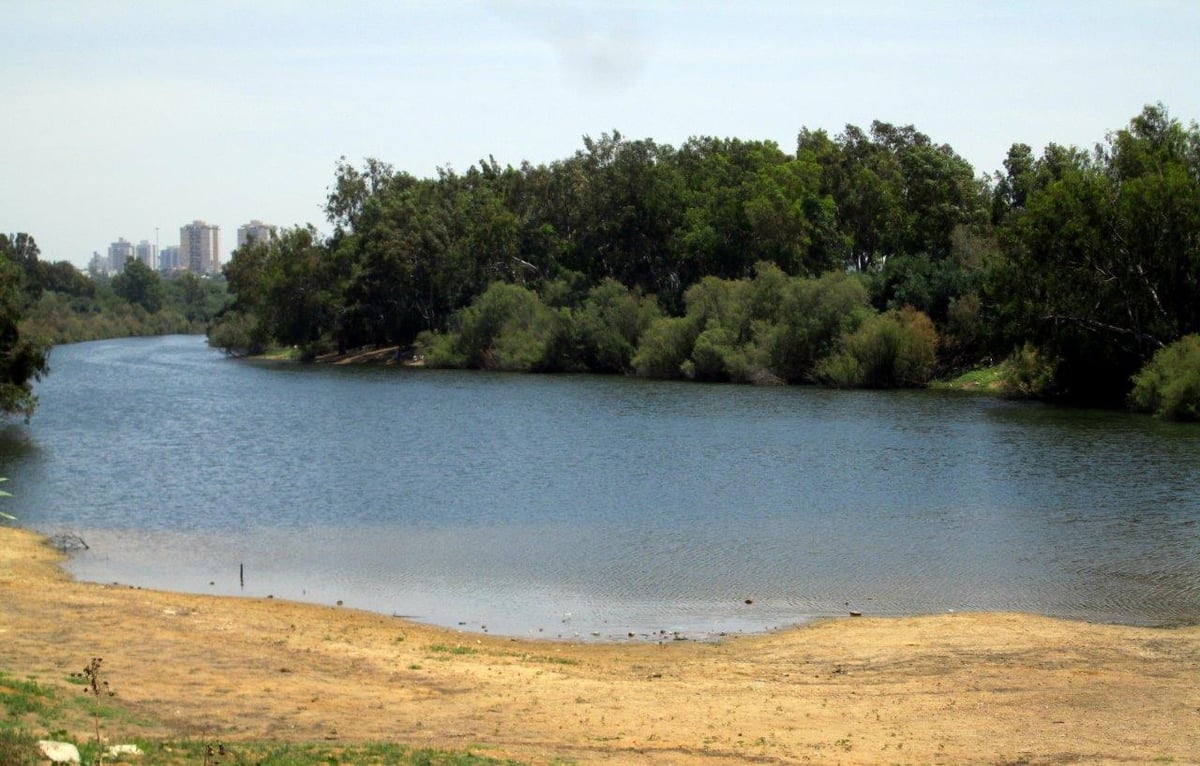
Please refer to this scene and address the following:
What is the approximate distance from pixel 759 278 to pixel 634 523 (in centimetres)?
4958

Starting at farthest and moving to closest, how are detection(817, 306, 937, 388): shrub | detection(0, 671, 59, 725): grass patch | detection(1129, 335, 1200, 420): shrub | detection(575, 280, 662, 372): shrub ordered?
1. detection(575, 280, 662, 372): shrub
2. detection(817, 306, 937, 388): shrub
3. detection(1129, 335, 1200, 420): shrub
4. detection(0, 671, 59, 725): grass patch

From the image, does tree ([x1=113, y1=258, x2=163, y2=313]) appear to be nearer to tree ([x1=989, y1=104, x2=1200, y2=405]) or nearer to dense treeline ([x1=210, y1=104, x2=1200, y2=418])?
dense treeline ([x1=210, y1=104, x2=1200, y2=418])

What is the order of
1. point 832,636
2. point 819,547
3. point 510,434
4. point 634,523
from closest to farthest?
1. point 832,636
2. point 819,547
3. point 634,523
4. point 510,434

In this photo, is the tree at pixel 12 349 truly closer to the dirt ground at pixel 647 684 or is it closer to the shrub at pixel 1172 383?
the dirt ground at pixel 647 684

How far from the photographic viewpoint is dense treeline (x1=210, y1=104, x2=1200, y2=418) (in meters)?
54.3

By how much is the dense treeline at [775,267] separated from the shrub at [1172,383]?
10 cm

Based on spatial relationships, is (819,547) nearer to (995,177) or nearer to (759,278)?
(759,278)

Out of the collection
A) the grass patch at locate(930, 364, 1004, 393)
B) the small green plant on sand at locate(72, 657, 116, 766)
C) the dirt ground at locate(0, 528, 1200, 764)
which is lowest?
the dirt ground at locate(0, 528, 1200, 764)

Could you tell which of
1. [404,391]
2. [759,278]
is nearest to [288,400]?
[404,391]

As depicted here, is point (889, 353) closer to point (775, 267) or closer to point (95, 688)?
point (775, 267)

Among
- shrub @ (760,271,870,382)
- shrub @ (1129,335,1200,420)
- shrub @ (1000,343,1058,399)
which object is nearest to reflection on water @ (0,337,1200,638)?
shrub @ (1129,335,1200,420)

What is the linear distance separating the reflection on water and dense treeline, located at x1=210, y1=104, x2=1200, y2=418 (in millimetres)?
5519

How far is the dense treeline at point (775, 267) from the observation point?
5428 cm

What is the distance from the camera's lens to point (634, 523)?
91.7 feet
